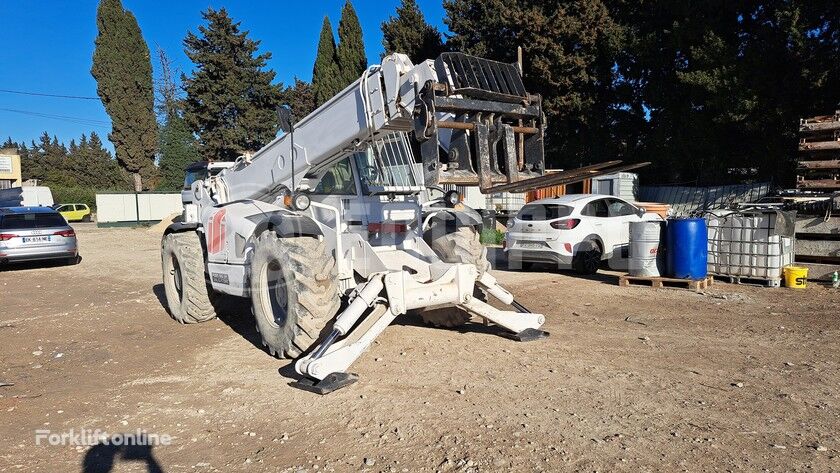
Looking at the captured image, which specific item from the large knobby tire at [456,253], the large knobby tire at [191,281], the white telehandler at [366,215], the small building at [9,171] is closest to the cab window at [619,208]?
the white telehandler at [366,215]

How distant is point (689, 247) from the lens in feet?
30.0

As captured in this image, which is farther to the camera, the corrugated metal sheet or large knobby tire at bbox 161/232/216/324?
the corrugated metal sheet

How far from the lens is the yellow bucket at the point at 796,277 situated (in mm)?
9094

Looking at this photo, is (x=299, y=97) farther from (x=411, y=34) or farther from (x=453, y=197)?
(x=453, y=197)

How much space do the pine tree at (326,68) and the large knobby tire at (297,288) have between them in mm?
31251

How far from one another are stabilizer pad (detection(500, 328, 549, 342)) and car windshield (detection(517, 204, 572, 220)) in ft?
16.4

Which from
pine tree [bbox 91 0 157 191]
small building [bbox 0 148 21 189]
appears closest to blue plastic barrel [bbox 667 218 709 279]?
pine tree [bbox 91 0 157 191]

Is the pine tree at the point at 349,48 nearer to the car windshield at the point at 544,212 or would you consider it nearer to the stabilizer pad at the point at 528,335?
the car windshield at the point at 544,212

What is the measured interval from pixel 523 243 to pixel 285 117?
6.71 m

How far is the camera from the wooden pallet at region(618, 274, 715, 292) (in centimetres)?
902

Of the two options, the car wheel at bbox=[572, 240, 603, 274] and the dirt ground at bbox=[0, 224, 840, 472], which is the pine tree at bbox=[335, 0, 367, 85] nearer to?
the car wheel at bbox=[572, 240, 603, 274]

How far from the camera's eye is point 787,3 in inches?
765

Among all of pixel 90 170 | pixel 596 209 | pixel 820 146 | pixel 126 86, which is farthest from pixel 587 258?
pixel 90 170

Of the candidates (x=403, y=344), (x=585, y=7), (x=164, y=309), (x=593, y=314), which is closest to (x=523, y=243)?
(x=593, y=314)
